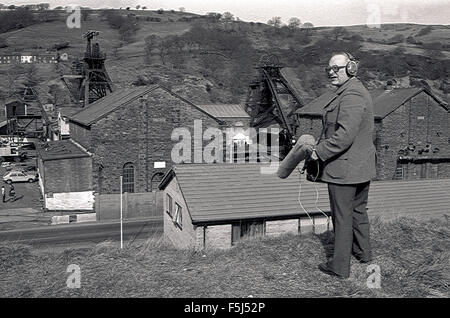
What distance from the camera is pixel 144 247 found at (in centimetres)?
768

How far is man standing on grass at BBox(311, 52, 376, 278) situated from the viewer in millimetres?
5047

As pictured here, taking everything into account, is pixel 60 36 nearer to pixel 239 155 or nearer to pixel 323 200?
pixel 239 155

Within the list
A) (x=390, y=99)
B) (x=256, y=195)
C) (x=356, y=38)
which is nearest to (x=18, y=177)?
(x=256, y=195)

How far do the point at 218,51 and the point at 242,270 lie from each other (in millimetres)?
98060

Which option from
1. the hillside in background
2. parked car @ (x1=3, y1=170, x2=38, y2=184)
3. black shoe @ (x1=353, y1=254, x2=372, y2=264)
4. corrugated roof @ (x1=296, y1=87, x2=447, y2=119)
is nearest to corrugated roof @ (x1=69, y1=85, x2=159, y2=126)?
parked car @ (x1=3, y1=170, x2=38, y2=184)

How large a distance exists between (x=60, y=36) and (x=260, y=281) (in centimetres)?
11374

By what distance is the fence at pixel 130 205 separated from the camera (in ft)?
97.0

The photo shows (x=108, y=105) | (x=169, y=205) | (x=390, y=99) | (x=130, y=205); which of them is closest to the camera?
(x=169, y=205)

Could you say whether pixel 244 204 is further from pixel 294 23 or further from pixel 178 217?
pixel 294 23

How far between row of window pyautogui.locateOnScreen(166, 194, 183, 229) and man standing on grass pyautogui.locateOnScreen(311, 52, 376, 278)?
12749 millimetres

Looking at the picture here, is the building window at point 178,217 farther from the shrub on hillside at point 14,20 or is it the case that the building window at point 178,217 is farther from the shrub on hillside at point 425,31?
the shrub on hillside at point 425,31

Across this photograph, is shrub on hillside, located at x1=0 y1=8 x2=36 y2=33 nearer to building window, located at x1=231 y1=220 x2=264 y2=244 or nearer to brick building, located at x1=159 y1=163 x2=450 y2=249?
brick building, located at x1=159 y1=163 x2=450 y2=249

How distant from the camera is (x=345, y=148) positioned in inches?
199
